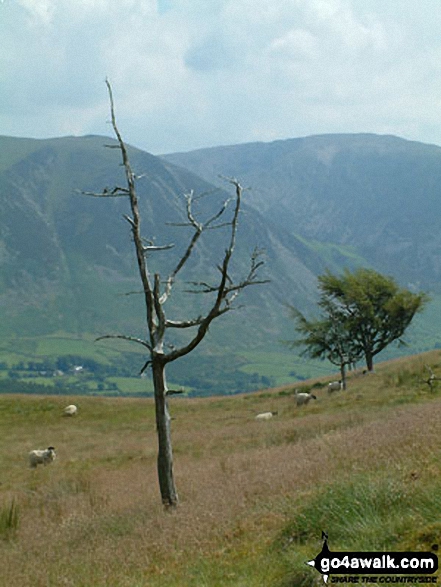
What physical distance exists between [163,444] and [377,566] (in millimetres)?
8572

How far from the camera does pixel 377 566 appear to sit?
6.53 metres

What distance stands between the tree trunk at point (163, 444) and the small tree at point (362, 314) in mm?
45619

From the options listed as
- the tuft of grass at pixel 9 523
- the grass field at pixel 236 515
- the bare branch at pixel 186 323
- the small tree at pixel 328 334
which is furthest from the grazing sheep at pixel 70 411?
the bare branch at pixel 186 323

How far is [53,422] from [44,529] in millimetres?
33982

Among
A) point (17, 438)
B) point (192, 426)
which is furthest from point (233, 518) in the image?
point (17, 438)

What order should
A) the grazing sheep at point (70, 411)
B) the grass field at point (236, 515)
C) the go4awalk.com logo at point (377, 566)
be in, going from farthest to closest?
the grazing sheep at point (70, 411)
the grass field at point (236, 515)
the go4awalk.com logo at point (377, 566)

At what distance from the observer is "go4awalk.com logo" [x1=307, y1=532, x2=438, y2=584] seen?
6.20m

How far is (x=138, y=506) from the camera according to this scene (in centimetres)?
1525

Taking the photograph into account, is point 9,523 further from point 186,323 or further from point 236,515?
point 236,515

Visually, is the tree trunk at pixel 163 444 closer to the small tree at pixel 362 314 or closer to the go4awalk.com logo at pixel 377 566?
the go4awalk.com logo at pixel 377 566

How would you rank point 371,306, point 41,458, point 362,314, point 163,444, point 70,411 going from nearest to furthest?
point 163,444
point 41,458
point 70,411
point 371,306
point 362,314

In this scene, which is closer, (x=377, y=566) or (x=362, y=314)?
(x=377, y=566)

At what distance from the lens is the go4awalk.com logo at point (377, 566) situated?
244 inches

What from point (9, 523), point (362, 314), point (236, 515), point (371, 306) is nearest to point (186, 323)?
point (236, 515)
